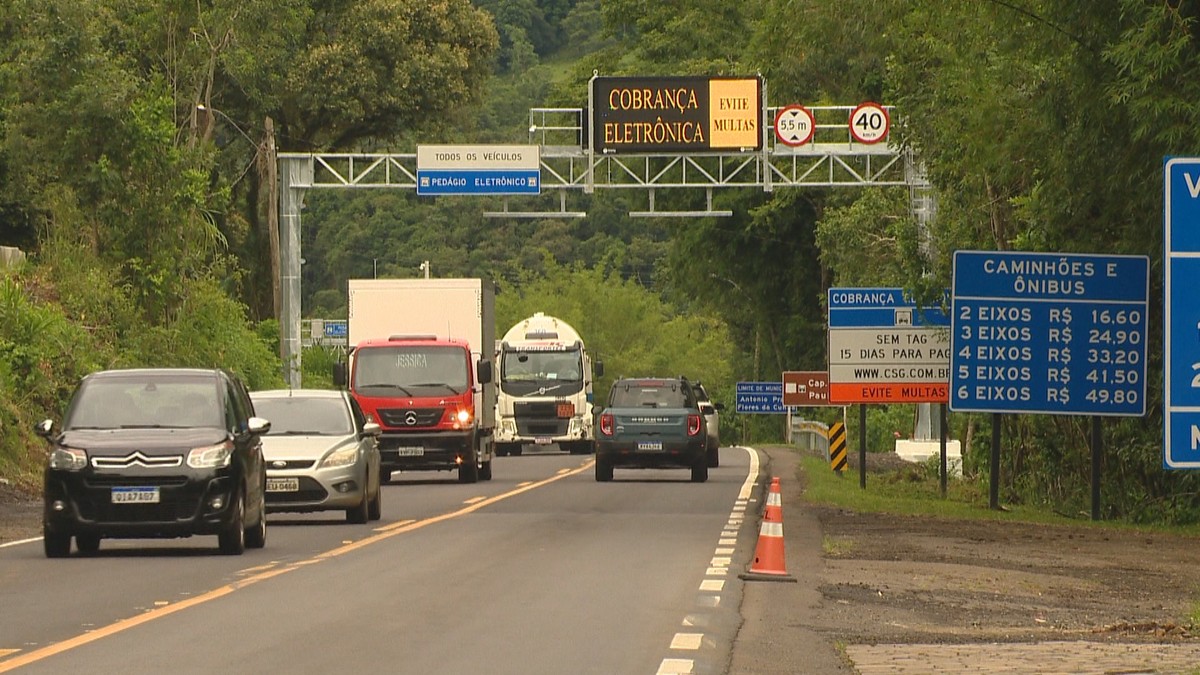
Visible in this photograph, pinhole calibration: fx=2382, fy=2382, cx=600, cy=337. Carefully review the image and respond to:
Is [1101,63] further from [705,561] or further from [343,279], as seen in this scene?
[343,279]

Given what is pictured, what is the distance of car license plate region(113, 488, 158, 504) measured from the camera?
20.5 meters

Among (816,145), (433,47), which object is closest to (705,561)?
(816,145)

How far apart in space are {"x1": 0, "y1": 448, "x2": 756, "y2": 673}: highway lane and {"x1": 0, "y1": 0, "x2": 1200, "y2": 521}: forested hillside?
18.9ft

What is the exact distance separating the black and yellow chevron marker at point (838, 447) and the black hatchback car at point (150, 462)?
25.5 metres

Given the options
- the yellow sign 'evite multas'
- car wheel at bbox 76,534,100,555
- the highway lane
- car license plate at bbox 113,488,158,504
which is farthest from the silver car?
the yellow sign 'evite multas'

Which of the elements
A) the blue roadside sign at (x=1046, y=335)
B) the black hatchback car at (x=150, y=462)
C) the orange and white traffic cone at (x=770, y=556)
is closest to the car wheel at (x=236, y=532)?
the black hatchback car at (x=150, y=462)

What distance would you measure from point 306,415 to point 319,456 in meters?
1.25

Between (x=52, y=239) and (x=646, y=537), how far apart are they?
72.3ft

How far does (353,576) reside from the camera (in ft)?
62.3

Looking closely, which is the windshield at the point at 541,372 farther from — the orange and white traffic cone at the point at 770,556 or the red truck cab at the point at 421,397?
the orange and white traffic cone at the point at 770,556

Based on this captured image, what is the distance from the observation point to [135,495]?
20.5 m

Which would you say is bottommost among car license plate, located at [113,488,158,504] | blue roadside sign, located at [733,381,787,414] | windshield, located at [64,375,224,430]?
blue roadside sign, located at [733,381,787,414]

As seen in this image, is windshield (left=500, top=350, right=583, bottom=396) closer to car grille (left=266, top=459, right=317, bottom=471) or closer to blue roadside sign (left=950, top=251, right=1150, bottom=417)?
blue roadside sign (left=950, top=251, right=1150, bottom=417)

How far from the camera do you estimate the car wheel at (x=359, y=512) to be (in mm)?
26969
